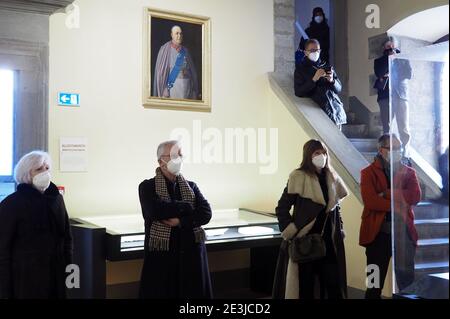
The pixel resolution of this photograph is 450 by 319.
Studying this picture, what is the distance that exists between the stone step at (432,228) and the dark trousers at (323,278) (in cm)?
156

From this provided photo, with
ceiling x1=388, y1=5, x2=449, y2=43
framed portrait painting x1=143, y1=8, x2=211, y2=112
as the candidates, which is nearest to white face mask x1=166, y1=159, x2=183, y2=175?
framed portrait painting x1=143, y1=8, x2=211, y2=112

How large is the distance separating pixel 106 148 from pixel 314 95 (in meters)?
2.35

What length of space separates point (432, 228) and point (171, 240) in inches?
80.3

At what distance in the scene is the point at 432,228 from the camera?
2.12 m

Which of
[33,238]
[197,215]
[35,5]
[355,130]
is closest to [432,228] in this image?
[197,215]

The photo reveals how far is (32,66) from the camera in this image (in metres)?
4.79

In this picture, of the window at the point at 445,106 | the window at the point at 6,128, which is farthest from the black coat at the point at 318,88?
the window at the point at 445,106

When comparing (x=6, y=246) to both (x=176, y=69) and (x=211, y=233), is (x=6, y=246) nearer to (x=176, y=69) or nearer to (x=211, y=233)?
(x=211, y=233)

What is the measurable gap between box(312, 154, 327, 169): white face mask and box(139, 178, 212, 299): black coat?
3.05 ft

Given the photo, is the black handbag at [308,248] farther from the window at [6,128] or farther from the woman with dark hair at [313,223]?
the window at [6,128]

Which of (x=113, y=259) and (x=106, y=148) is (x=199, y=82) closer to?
(x=106, y=148)

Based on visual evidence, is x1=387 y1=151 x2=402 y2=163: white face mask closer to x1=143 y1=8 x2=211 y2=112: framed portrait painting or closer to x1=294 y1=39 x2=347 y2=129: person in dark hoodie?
x1=294 y1=39 x2=347 y2=129: person in dark hoodie

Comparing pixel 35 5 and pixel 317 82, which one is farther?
pixel 317 82
